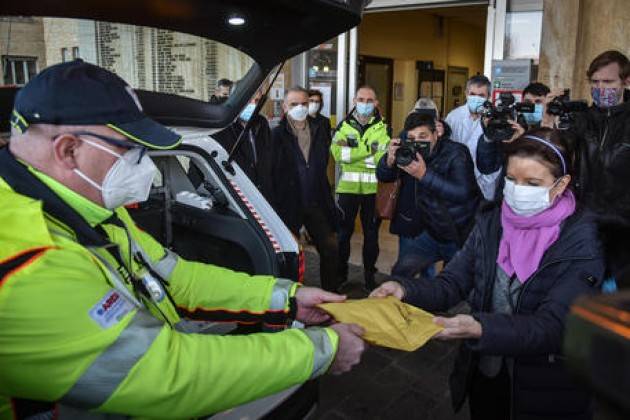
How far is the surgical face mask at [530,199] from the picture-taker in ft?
6.76

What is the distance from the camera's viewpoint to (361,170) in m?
5.56

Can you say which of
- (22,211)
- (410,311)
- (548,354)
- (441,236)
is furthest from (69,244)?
(441,236)

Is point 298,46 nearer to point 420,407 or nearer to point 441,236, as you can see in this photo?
point 441,236

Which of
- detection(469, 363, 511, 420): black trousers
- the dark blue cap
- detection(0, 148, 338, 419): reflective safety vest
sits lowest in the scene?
detection(469, 363, 511, 420): black trousers

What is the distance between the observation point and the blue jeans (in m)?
3.81

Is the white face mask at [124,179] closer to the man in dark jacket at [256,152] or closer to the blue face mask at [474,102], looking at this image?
the man in dark jacket at [256,152]

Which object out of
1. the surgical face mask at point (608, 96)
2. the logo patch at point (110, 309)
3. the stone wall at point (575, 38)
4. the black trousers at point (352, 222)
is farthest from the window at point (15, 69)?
the stone wall at point (575, 38)

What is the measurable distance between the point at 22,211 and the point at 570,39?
5999mm

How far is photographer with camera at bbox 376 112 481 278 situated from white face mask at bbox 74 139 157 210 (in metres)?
2.24

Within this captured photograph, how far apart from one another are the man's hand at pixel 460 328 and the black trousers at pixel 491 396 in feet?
1.33

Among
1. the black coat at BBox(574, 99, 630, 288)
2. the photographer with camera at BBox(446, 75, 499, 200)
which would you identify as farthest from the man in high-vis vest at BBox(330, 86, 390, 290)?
the black coat at BBox(574, 99, 630, 288)

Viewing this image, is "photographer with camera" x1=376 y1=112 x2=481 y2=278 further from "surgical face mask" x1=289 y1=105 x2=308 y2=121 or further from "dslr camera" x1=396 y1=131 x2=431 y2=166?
"surgical face mask" x1=289 y1=105 x2=308 y2=121

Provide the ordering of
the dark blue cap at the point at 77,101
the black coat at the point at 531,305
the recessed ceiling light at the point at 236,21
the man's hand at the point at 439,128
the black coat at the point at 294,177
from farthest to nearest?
the black coat at the point at 294,177 < the man's hand at the point at 439,128 < the recessed ceiling light at the point at 236,21 < the black coat at the point at 531,305 < the dark blue cap at the point at 77,101

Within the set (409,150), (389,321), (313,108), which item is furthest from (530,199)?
(313,108)
